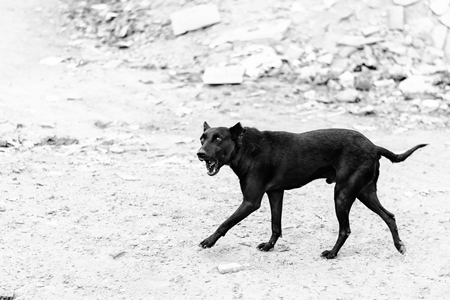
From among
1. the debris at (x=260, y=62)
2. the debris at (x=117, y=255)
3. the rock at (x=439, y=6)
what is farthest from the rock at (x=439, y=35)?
the debris at (x=117, y=255)

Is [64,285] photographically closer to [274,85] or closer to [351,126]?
[351,126]

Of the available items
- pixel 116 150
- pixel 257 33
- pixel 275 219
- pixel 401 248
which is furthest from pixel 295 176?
pixel 257 33

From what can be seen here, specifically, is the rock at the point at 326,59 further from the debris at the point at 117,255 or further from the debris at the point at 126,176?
the debris at the point at 117,255

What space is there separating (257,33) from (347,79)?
5.70 ft

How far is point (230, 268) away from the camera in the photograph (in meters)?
5.38

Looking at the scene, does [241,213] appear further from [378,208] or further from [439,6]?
[439,6]

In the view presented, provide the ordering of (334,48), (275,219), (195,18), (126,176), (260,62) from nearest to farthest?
(275,219), (126,176), (260,62), (334,48), (195,18)

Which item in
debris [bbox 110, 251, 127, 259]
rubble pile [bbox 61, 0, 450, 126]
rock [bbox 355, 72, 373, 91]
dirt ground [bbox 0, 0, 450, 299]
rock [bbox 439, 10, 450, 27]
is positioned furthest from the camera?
rock [bbox 439, 10, 450, 27]

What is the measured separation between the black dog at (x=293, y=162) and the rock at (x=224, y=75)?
18.0 ft

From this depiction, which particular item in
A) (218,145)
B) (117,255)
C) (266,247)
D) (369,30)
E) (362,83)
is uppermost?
(218,145)

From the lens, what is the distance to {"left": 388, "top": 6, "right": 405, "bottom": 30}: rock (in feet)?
40.1

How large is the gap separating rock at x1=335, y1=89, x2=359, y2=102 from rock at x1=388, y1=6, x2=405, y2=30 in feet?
6.06

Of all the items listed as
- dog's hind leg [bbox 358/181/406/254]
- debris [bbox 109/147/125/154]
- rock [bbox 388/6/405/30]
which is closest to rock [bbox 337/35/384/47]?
rock [bbox 388/6/405/30]

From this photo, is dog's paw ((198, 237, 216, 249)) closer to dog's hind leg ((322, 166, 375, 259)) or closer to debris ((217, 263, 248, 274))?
debris ((217, 263, 248, 274))
